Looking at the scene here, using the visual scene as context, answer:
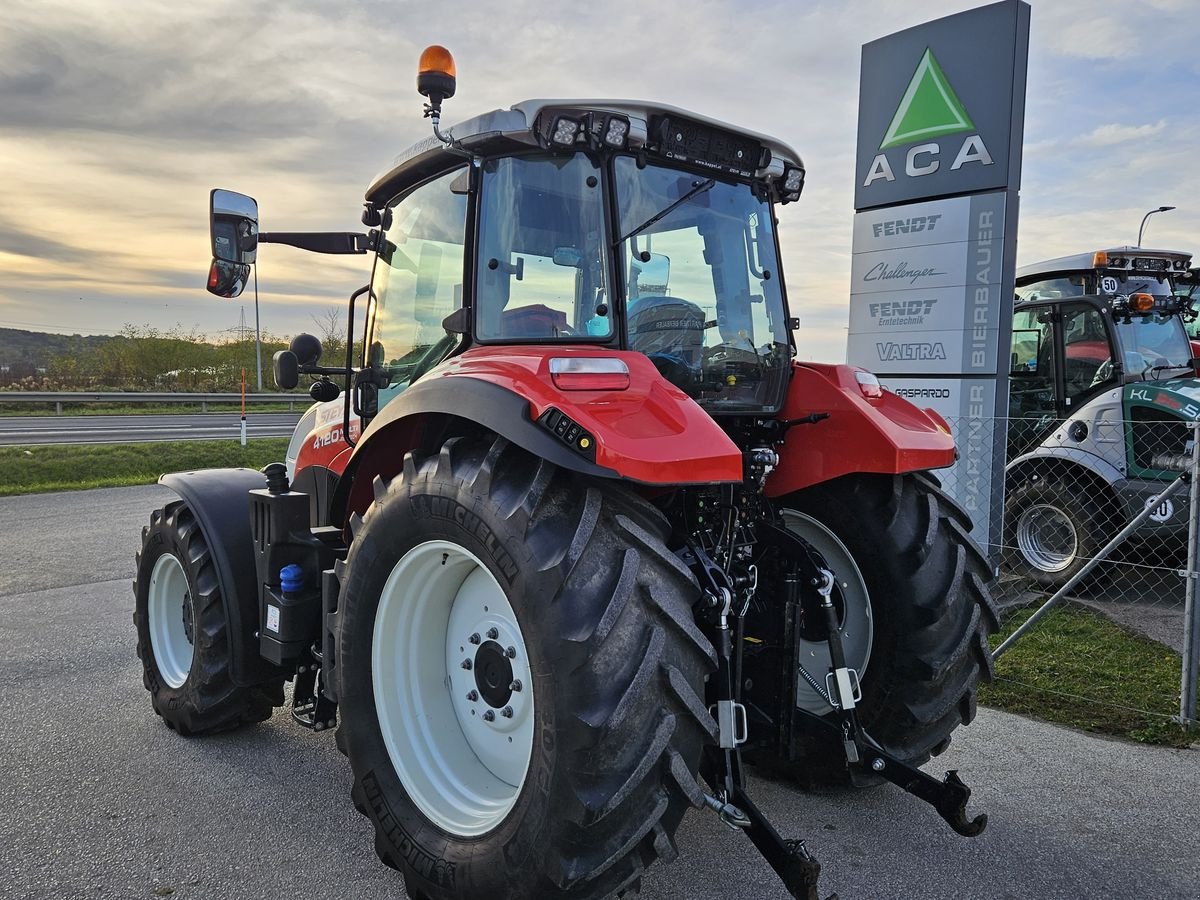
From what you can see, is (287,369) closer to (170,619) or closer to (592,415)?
(170,619)

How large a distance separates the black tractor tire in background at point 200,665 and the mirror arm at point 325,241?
4.24 feet

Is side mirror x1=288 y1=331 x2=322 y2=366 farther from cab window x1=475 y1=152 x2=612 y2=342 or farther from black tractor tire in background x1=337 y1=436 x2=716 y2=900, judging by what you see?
black tractor tire in background x1=337 y1=436 x2=716 y2=900

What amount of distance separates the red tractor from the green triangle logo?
3.35 meters

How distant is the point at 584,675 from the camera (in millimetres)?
2109

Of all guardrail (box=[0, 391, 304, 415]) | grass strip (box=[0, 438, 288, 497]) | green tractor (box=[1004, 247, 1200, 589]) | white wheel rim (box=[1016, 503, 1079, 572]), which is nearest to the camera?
green tractor (box=[1004, 247, 1200, 589])

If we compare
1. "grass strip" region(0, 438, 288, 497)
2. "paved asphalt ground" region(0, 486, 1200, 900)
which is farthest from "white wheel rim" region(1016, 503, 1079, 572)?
"grass strip" region(0, 438, 288, 497)

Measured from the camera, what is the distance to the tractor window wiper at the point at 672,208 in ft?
9.45

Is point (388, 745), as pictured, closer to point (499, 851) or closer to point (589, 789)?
point (499, 851)

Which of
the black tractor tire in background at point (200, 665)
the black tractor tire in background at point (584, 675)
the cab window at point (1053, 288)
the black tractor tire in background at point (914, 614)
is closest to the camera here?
the black tractor tire in background at point (584, 675)

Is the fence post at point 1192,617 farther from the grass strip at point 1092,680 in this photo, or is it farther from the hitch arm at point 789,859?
the hitch arm at point 789,859

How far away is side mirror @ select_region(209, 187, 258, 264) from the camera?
3416 millimetres

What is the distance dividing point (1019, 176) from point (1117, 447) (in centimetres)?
268

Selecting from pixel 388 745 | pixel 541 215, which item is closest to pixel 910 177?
pixel 541 215

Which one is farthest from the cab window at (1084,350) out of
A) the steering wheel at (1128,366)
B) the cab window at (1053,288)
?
the cab window at (1053,288)
